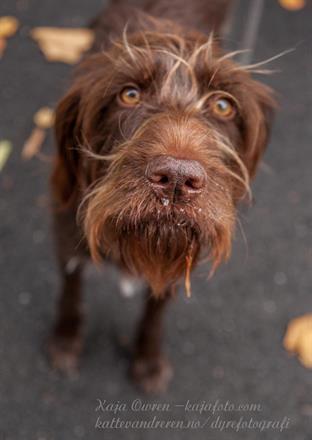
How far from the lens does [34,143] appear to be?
12.2ft

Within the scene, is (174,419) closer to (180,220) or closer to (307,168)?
(180,220)

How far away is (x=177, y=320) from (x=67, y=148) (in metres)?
1.29

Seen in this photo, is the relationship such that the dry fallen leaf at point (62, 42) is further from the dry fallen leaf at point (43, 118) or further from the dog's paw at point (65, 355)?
the dog's paw at point (65, 355)

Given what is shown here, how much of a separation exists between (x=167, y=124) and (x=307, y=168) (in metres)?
2.28

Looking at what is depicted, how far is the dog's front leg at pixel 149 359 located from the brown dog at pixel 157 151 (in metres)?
0.34

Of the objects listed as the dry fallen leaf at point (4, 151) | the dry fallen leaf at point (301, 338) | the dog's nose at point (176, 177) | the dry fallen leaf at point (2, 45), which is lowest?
the dry fallen leaf at point (301, 338)

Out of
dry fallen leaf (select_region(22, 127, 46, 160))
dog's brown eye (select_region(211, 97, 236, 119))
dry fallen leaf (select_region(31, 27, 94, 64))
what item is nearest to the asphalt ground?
dry fallen leaf (select_region(22, 127, 46, 160))

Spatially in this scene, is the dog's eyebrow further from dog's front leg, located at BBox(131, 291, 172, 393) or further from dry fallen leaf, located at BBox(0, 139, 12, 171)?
dry fallen leaf, located at BBox(0, 139, 12, 171)

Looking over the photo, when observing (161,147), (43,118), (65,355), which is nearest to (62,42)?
(43,118)

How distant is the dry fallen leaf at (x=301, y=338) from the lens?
3107 mm

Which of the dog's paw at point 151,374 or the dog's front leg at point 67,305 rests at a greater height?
the dog's front leg at point 67,305

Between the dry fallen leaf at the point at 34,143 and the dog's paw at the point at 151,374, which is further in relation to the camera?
the dry fallen leaf at the point at 34,143

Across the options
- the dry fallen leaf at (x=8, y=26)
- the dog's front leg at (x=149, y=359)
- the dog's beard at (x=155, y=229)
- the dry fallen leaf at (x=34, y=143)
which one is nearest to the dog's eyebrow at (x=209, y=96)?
the dog's beard at (x=155, y=229)

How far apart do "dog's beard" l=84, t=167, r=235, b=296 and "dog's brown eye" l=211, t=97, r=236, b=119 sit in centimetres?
36
